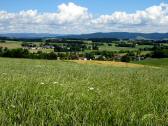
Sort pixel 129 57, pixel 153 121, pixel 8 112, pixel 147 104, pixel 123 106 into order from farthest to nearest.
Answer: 1. pixel 129 57
2. pixel 147 104
3. pixel 123 106
4. pixel 8 112
5. pixel 153 121

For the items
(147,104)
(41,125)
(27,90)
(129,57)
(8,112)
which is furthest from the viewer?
(129,57)

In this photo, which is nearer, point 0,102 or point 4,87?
point 0,102

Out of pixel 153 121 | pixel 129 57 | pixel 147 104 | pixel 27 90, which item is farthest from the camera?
pixel 129 57

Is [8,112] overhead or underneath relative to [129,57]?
overhead

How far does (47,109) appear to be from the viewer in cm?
592

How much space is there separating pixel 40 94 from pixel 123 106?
167cm

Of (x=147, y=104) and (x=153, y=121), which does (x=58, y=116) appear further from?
(x=147, y=104)

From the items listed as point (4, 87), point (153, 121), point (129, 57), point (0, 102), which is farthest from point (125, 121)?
point (129, 57)

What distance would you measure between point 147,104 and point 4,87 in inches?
111

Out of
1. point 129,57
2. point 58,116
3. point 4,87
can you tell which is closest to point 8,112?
point 58,116

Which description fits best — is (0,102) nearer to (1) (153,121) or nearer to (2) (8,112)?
(2) (8,112)

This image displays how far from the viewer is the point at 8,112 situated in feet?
18.8

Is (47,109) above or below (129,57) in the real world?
above

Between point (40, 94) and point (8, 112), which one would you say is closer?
point (8, 112)
